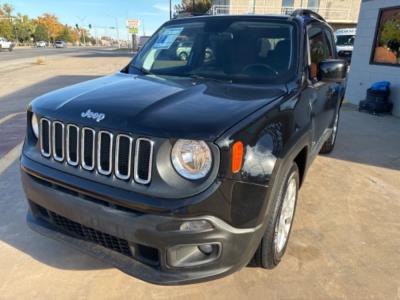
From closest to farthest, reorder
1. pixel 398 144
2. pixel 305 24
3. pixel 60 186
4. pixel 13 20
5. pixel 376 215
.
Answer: pixel 60 186 < pixel 305 24 < pixel 376 215 < pixel 398 144 < pixel 13 20

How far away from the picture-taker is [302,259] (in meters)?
2.72

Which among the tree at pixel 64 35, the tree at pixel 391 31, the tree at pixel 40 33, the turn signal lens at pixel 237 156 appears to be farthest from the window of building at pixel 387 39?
the tree at pixel 64 35

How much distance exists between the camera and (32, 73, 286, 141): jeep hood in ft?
6.03

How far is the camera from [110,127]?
1910 millimetres

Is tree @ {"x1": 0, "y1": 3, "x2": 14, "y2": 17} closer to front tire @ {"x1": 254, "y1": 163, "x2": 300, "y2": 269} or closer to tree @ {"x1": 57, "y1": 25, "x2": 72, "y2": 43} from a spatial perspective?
tree @ {"x1": 57, "y1": 25, "x2": 72, "y2": 43}

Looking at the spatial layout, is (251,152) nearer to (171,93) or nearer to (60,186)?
(171,93)

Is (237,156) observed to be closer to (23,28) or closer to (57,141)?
(57,141)

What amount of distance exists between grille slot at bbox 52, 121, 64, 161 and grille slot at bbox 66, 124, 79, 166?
0.07 meters

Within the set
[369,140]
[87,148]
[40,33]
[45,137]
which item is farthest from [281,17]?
[40,33]

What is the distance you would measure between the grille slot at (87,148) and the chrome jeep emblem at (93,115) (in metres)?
0.07

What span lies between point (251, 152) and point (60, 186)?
3.94 feet

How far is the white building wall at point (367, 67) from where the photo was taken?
8.24 metres

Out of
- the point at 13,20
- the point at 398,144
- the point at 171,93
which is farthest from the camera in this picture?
the point at 13,20

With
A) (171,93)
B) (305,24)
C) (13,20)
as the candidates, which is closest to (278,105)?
(171,93)
